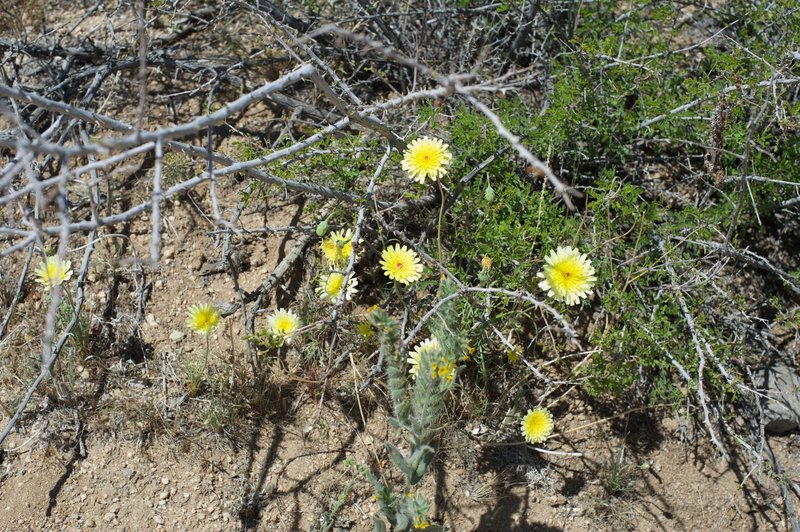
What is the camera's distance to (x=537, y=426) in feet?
8.97

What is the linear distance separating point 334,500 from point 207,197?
1620mm

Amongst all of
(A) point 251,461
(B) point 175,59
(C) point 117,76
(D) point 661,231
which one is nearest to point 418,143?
(D) point 661,231

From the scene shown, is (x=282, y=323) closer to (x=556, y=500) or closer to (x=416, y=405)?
(x=416, y=405)

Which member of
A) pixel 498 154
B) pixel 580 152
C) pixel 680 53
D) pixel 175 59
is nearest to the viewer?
pixel 498 154

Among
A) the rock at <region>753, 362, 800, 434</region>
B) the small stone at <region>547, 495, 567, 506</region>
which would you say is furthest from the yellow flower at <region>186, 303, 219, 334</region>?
the rock at <region>753, 362, 800, 434</region>

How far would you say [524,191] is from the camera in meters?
2.96

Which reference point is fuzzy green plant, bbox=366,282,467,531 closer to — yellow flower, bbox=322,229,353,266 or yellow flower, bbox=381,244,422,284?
yellow flower, bbox=381,244,422,284

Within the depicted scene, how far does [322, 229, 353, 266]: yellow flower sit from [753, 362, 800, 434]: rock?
1928mm

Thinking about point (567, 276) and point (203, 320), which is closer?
point (567, 276)

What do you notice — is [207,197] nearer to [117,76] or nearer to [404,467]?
[117,76]

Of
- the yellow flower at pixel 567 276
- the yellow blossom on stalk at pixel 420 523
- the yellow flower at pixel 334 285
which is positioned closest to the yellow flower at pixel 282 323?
the yellow flower at pixel 334 285

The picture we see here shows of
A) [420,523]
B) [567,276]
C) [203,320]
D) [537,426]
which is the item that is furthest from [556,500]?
[203,320]

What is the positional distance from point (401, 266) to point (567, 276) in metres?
0.64

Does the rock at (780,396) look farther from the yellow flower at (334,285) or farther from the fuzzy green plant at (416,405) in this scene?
the yellow flower at (334,285)
